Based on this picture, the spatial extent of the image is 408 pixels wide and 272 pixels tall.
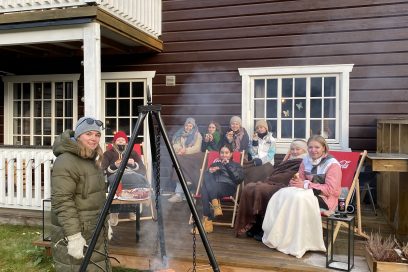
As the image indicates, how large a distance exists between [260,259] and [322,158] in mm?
1275

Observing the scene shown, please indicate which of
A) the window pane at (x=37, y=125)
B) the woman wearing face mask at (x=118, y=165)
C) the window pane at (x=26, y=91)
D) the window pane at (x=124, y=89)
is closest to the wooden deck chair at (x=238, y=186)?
the woman wearing face mask at (x=118, y=165)

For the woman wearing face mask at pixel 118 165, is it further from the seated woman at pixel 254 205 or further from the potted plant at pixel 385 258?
the potted plant at pixel 385 258

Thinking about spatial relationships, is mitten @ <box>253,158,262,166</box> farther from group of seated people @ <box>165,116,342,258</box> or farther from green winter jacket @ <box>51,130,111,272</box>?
green winter jacket @ <box>51,130,111,272</box>

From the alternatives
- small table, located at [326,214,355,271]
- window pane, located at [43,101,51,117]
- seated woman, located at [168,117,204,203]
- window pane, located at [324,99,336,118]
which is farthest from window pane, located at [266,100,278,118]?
window pane, located at [43,101,51,117]

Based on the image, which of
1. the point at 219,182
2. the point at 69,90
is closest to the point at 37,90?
the point at 69,90

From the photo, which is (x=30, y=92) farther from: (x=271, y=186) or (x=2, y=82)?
(x=271, y=186)

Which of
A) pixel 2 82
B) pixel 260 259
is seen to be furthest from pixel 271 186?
pixel 2 82

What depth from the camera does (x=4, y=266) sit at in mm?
3906

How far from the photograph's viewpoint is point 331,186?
12.2ft

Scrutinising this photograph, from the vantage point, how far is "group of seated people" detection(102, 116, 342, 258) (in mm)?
3463

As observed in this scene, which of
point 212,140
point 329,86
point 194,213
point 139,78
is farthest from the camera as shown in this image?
point 139,78

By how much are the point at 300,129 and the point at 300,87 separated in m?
0.66

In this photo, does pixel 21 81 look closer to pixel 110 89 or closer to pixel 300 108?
pixel 110 89

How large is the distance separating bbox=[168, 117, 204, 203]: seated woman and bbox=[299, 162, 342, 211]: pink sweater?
1935 millimetres
